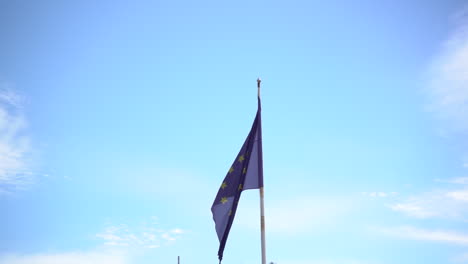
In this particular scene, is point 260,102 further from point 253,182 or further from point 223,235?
point 223,235

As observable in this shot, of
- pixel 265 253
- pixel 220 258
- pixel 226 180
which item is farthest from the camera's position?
pixel 226 180

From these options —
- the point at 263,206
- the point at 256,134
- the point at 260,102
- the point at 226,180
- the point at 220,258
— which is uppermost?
the point at 260,102

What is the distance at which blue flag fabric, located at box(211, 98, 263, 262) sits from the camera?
22438mm

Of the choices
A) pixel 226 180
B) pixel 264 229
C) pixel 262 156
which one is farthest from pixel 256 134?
pixel 264 229

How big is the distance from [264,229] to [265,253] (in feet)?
3.58

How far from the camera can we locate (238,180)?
22875 mm

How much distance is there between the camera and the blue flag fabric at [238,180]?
73.6 ft

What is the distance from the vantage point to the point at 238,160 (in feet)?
76.2

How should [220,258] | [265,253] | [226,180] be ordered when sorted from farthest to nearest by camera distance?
[226,180], [220,258], [265,253]

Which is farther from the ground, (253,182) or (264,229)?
(253,182)

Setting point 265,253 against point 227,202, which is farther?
point 227,202

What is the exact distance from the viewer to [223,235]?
73.6 feet

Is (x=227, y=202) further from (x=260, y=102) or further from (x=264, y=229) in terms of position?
(x=260, y=102)

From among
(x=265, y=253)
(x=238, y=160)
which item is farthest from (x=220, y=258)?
(x=238, y=160)
